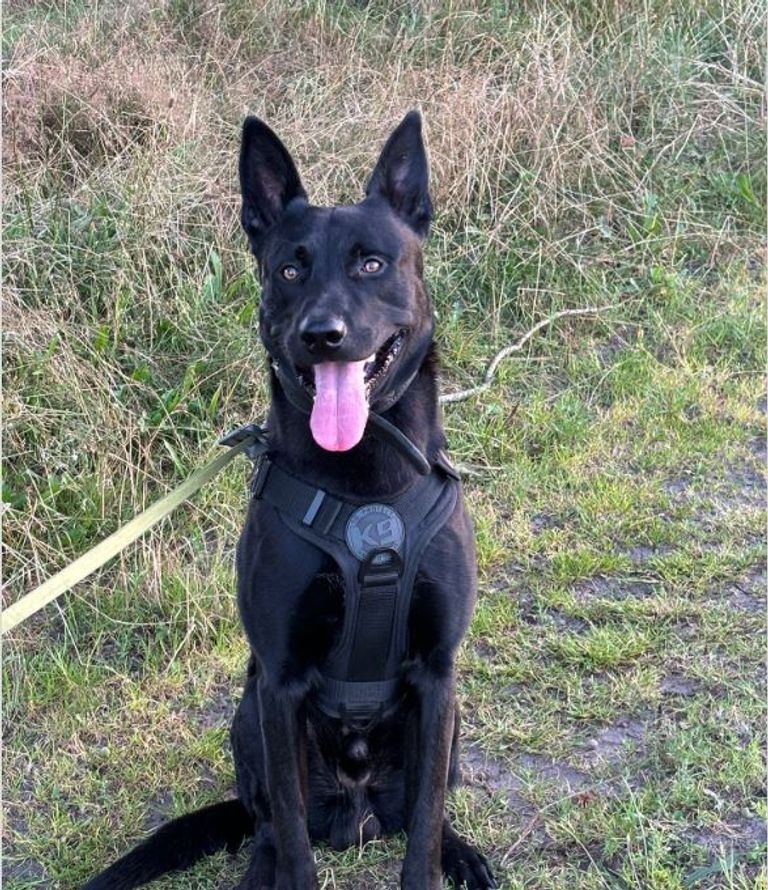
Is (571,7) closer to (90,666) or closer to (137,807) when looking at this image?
(90,666)

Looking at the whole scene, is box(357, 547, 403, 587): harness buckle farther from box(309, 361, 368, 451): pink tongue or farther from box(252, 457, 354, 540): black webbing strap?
box(309, 361, 368, 451): pink tongue

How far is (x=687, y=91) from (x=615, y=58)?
14.8 inches

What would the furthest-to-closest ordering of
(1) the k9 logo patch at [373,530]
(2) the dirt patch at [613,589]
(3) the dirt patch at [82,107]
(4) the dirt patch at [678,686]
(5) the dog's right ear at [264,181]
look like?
1. (3) the dirt patch at [82,107]
2. (2) the dirt patch at [613,589]
3. (4) the dirt patch at [678,686]
4. (5) the dog's right ear at [264,181]
5. (1) the k9 logo patch at [373,530]

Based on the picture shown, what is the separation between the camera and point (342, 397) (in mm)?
2029

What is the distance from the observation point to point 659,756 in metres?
2.64

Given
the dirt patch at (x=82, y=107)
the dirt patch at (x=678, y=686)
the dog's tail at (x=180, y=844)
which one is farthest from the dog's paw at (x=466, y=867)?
the dirt patch at (x=82, y=107)

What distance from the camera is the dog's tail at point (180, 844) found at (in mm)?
2199

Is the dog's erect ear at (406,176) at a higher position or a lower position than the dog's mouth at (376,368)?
higher

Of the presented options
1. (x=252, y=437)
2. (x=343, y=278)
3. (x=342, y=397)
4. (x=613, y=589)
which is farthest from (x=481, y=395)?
(x=342, y=397)

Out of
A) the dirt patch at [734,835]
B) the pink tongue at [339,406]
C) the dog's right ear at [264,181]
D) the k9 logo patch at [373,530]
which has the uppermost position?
the dog's right ear at [264,181]

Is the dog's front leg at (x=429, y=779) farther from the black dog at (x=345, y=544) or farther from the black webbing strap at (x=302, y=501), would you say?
the black webbing strap at (x=302, y=501)

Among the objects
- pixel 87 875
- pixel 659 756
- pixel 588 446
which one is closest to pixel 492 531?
pixel 588 446

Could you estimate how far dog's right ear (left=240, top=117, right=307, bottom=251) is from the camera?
2.28 meters

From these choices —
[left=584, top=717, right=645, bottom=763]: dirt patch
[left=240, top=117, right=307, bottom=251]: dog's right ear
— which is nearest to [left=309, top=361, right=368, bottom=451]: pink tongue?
[left=240, top=117, right=307, bottom=251]: dog's right ear
